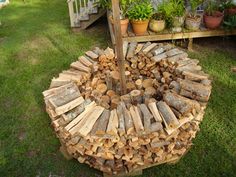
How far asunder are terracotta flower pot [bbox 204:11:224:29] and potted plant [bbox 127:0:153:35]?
4.08 ft

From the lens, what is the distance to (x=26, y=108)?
4.85m

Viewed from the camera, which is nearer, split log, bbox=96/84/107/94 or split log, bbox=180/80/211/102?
split log, bbox=180/80/211/102

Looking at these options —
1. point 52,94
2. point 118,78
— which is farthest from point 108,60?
point 52,94

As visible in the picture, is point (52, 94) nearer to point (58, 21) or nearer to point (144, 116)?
point (144, 116)

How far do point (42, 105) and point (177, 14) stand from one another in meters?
3.36

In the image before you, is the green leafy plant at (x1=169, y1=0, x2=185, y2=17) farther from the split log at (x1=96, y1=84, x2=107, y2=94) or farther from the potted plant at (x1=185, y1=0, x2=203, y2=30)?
the split log at (x1=96, y1=84, x2=107, y2=94)

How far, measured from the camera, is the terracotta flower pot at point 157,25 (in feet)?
19.4

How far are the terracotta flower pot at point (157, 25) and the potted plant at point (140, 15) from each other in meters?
0.13

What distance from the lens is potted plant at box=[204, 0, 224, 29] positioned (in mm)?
5891

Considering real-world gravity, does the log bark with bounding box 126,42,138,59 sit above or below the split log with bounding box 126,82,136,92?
above

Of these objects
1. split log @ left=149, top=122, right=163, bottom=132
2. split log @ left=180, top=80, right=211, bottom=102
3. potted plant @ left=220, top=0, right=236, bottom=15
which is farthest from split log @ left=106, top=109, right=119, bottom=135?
potted plant @ left=220, top=0, right=236, bottom=15

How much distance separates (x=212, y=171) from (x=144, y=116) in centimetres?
127

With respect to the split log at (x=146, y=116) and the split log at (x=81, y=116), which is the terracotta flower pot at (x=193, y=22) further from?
the split log at (x=81, y=116)

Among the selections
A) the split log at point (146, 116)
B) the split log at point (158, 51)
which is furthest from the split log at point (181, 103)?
the split log at point (158, 51)
